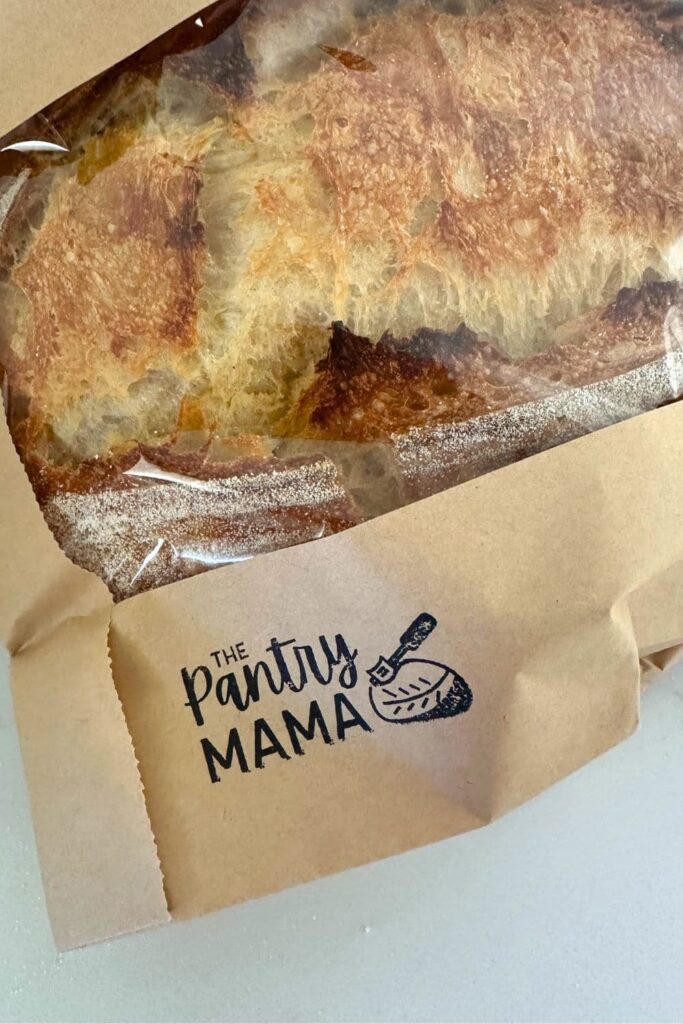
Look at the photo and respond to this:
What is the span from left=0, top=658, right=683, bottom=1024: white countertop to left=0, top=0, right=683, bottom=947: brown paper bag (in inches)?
7.4

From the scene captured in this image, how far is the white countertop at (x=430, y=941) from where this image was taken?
0.90m

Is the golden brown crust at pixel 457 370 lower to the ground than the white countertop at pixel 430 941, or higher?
higher

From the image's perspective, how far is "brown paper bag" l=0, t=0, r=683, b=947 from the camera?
0.75 metres

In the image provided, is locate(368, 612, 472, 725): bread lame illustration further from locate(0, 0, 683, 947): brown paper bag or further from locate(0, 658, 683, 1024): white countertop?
locate(0, 658, 683, 1024): white countertop

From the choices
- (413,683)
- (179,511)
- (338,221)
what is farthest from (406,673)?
(338,221)

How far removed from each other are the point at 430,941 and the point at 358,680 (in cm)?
36

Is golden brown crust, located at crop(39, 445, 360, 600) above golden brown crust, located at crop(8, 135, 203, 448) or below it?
below

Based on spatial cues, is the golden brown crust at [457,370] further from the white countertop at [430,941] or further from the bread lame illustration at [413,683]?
the white countertop at [430,941]

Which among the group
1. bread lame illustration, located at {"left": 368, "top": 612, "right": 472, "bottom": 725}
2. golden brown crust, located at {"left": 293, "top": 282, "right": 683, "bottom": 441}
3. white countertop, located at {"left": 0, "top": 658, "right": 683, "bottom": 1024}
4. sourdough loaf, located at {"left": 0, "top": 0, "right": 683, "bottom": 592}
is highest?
sourdough loaf, located at {"left": 0, "top": 0, "right": 683, "bottom": 592}

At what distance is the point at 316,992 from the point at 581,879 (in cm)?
32

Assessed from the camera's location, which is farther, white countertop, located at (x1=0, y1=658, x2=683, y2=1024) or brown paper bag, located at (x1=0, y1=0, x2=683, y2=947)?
white countertop, located at (x1=0, y1=658, x2=683, y2=1024)

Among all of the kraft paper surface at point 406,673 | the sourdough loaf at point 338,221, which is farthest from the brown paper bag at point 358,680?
the sourdough loaf at point 338,221

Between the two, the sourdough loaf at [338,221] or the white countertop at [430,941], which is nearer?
the sourdough loaf at [338,221]

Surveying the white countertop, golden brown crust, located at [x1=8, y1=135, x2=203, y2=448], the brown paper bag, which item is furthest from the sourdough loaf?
the white countertop
